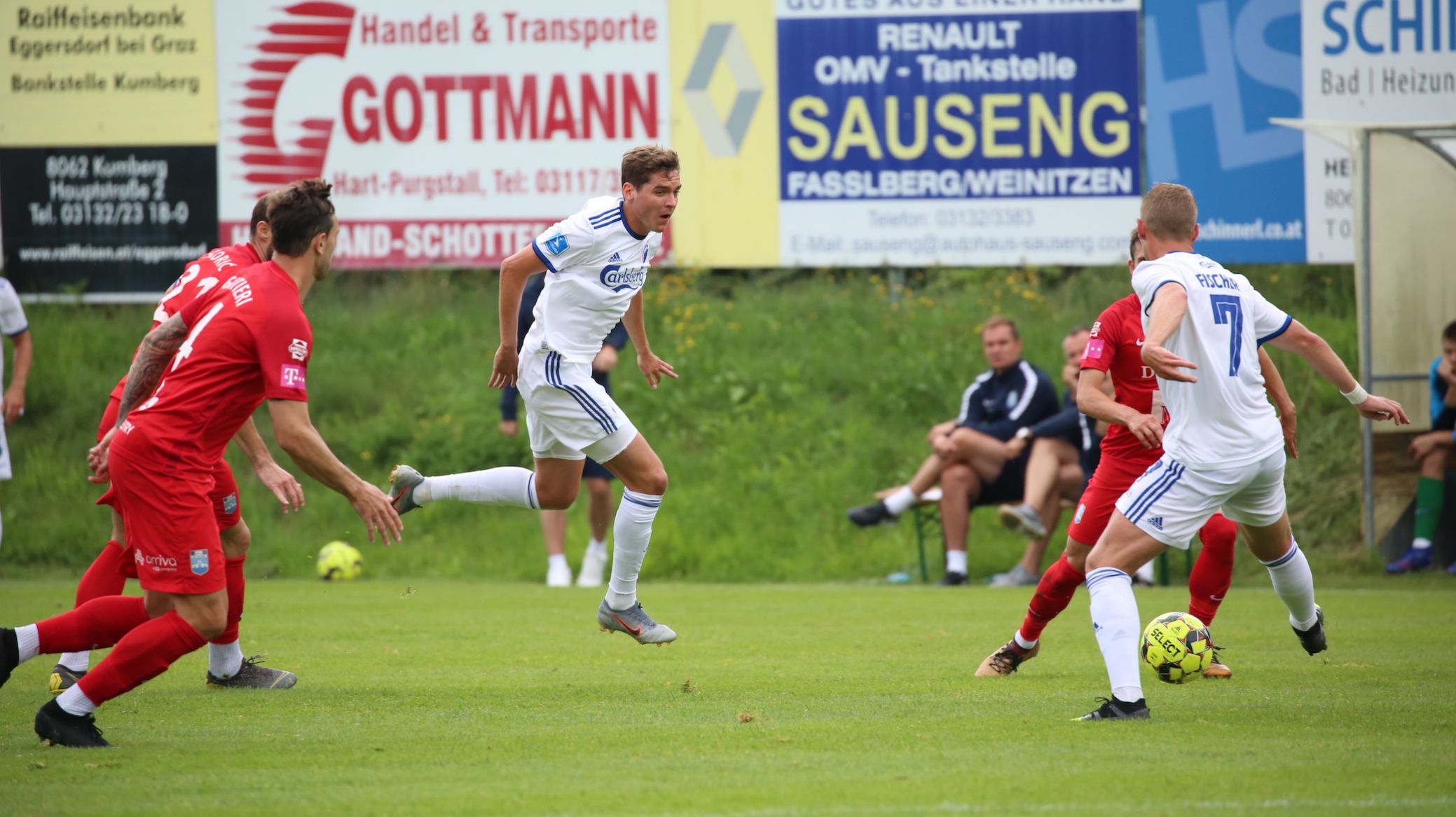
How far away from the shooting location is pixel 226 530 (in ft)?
22.1

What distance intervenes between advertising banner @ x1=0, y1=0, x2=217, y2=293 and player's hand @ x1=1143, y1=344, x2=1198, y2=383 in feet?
45.9

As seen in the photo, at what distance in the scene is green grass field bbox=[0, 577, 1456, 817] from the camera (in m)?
4.50

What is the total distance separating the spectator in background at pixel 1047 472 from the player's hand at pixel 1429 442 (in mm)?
2768

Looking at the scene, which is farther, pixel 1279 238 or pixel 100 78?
pixel 100 78

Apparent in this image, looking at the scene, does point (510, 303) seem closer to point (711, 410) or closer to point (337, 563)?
point (337, 563)

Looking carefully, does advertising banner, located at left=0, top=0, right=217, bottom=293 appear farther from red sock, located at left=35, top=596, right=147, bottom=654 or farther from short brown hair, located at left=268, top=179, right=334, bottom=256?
short brown hair, located at left=268, top=179, right=334, bottom=256

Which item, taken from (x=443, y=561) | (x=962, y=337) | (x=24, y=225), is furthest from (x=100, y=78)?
(x=962, y=337)

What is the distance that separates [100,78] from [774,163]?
→ 7.86 meters

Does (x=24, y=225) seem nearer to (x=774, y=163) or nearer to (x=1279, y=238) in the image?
(x=774, y=163)

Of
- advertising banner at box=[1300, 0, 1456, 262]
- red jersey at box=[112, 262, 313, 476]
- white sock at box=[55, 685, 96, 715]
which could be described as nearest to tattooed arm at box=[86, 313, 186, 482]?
red jersey at box=[112, 262, 313, 476]

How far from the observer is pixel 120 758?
519 cm

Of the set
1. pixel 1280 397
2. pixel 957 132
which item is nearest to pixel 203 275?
pixel 1280 397

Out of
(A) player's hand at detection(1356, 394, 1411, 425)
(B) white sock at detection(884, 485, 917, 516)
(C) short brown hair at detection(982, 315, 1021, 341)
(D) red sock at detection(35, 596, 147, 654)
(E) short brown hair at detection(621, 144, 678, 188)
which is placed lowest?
(B) white sock at detection(884, 485, 917, 516)

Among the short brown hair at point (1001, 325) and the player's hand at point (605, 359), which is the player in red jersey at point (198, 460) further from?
the short brown hair at point (1001, 325)
